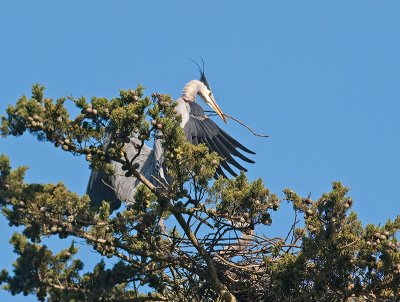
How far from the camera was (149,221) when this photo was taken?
11047mm

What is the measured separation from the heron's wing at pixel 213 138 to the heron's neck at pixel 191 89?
0.82m

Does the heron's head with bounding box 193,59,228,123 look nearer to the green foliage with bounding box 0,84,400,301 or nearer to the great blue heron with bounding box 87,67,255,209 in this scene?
the great blue heron with bounding box 87,67,255,209

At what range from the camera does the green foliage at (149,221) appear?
1053 centimetres

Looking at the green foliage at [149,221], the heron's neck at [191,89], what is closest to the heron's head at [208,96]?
the heron's neck at [191,89]

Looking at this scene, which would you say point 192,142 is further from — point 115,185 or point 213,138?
point 115,185

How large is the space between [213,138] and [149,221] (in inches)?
157

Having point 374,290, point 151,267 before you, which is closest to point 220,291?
point 151,267

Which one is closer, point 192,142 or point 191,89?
point 192,142

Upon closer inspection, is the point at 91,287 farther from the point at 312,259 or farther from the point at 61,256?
the point at 312,259

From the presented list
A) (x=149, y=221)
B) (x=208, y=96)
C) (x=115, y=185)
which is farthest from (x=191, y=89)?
(x=149, y=221)

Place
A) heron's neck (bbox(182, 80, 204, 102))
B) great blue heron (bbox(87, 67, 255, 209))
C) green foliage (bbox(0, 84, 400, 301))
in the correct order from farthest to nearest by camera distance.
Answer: heron's neck (bbox(182, 80, 204, 102))
great blue heron (bbox(87, 67, 255, 209))
green foliage (bbox(0, 84, 400, 301))

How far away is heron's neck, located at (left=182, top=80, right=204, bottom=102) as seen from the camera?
16500mm

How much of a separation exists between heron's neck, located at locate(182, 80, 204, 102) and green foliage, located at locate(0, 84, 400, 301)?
485cm

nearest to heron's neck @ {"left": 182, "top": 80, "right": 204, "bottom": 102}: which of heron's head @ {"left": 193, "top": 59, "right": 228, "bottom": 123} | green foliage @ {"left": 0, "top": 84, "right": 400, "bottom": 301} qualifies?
heron's head @ {"left": 193, "top": 59, "right": 228, "bottom": 123}
